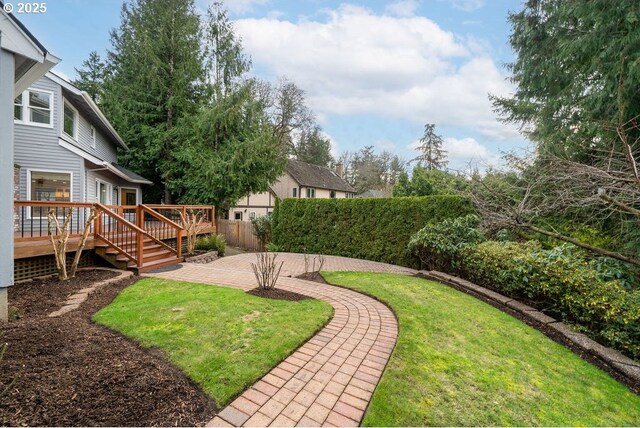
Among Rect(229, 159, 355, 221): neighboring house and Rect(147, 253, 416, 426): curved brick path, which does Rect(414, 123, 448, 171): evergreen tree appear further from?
Rect(147, 253, 416, 426): curved brick path

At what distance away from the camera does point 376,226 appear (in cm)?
1095

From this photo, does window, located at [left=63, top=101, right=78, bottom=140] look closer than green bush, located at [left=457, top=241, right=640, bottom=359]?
No

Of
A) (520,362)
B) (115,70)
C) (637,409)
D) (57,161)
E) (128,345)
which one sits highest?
(115,70)

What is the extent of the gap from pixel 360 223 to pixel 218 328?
8.25 metres

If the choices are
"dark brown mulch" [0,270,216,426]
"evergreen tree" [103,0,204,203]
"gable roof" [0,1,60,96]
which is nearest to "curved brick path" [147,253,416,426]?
"dark brown mulch" [0,270,216,426]

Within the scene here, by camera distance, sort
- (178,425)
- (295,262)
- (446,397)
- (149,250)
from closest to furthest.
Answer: (178,425) → (446,397) → (149,250) → (295,262)

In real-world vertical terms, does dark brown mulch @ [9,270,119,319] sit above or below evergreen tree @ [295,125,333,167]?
below

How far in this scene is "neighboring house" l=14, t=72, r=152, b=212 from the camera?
993 cm

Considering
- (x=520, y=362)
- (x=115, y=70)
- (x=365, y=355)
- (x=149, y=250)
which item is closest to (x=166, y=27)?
(x=115, y=70)

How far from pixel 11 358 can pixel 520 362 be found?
577cm

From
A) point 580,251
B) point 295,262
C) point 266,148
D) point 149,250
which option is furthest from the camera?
point 266,148

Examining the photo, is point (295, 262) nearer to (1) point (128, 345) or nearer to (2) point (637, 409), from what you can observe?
(1) point (128, 345)

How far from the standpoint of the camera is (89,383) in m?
2.57

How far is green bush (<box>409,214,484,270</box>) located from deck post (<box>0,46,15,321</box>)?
28.8 feet
